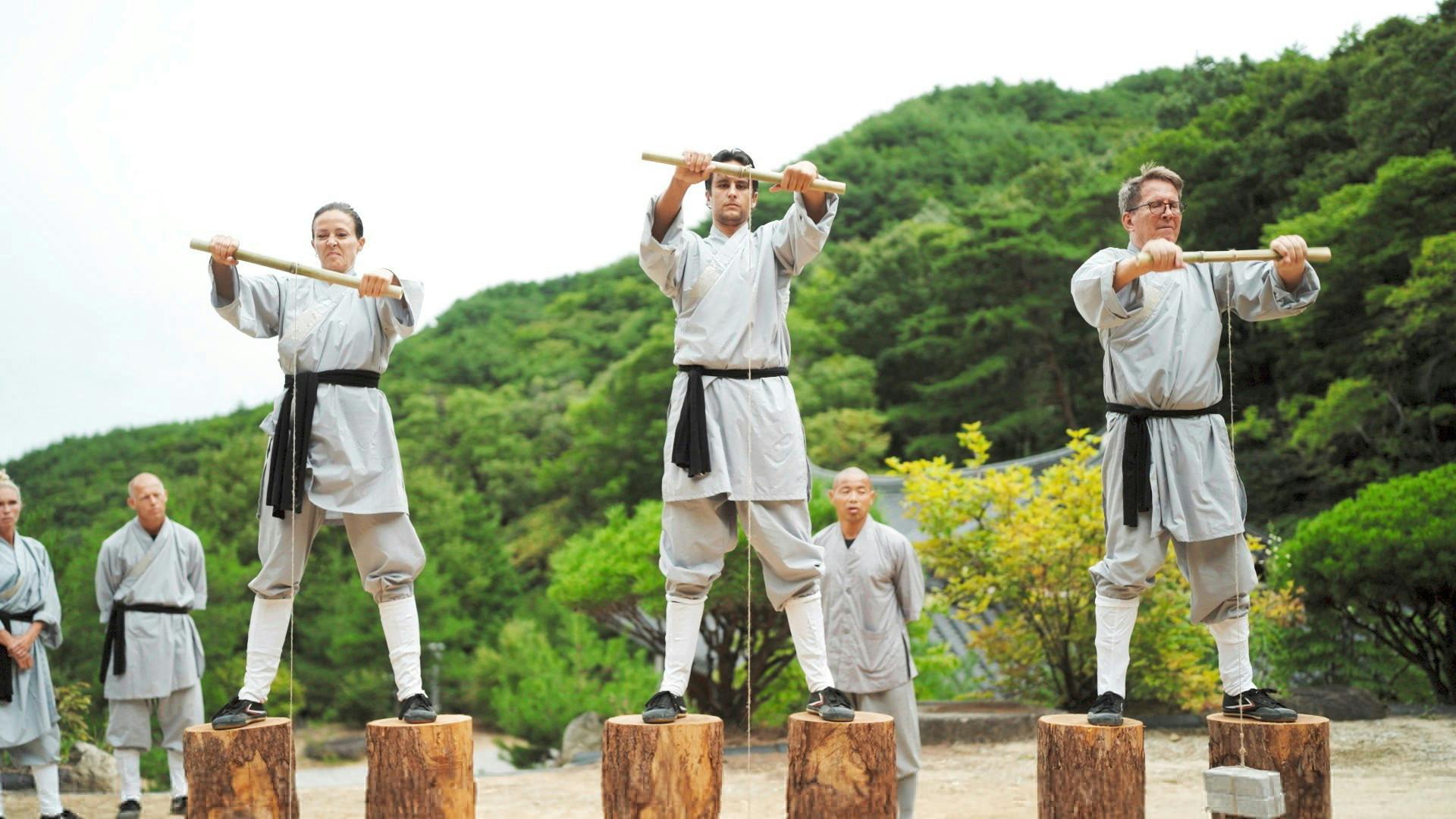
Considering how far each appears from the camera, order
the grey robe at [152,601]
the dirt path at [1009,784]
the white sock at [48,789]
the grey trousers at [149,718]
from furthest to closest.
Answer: the grey robe at [152,601] < the grey trousers at [149,718] < the dirt path at [1009,784] < the white sock at [48,789]

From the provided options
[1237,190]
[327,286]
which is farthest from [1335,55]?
[327,286]

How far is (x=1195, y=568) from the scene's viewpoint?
4312 millimetres

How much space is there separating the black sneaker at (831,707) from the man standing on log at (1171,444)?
0.84 meters

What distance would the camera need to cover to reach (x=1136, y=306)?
423 centimetres

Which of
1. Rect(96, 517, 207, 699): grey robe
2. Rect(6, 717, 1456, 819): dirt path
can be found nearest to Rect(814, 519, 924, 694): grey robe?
Rect(6, 717, 1456, 819): dirt path

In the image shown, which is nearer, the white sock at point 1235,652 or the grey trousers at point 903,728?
the white sock at point 1235,652

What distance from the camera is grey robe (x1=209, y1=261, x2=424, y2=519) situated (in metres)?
4.37

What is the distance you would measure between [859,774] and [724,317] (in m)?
1.56

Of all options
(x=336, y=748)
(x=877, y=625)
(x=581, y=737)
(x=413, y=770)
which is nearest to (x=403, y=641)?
(x=413, y=770)

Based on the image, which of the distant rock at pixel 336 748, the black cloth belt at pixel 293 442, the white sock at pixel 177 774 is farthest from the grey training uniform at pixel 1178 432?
the distant rock at pixel 336 748

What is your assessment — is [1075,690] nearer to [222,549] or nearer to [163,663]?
[163,663]

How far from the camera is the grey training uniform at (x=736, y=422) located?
418cm

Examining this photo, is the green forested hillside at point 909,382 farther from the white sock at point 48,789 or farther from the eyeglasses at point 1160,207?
the eyeglasses at point 1160,207

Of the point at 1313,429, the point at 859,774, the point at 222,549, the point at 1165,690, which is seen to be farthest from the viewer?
the point at 222,549
